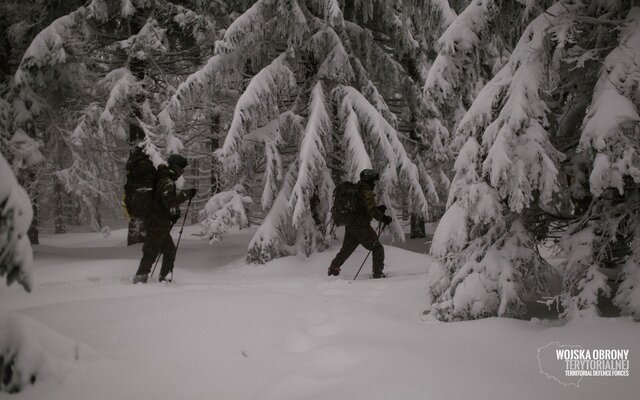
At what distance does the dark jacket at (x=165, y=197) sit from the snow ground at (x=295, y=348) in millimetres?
1597

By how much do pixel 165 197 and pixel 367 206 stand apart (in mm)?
A: 3460

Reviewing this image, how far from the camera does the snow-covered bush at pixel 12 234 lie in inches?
79.0

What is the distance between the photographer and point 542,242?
500 cm

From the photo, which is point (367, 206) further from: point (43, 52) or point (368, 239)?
point (43, 52)

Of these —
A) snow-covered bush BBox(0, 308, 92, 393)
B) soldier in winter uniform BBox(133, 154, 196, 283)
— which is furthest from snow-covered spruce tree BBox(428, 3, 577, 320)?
soldier in winter uniform BBox(133, 154, 196, 283)

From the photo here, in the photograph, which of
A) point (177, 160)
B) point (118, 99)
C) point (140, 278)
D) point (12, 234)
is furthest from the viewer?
point (118, 99)

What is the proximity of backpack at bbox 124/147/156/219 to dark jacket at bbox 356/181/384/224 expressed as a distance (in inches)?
142

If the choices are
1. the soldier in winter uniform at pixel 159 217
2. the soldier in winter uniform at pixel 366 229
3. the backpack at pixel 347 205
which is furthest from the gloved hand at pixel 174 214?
the soldier in winter uniform at pixel 366 229

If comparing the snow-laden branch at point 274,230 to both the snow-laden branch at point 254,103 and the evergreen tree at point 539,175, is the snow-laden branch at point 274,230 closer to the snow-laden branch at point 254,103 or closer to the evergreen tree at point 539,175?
the snow-laden branch at point 254,103

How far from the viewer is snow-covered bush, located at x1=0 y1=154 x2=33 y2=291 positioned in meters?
2.01

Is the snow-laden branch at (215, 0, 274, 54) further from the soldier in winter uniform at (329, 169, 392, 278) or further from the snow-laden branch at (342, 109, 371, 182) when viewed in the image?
the soldier in winter uniform at (329, 169, 392, 278)

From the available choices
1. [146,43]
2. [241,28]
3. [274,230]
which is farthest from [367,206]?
[146,43]

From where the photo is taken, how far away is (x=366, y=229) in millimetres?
7223

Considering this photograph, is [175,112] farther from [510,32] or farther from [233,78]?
[510,32]
